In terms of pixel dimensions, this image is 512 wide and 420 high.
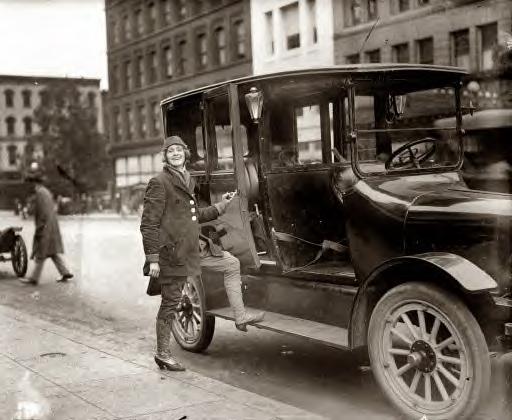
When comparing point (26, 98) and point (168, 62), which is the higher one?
point (168, 62)

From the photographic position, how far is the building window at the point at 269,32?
117 feet

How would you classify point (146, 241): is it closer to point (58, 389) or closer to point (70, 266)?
point (58, 389)

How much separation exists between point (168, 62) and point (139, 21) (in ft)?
14.3

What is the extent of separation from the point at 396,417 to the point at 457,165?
218 centimetres

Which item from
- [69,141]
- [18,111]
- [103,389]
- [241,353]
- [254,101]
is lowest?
[241,353]

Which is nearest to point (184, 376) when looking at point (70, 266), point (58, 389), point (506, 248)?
point (58, 389)

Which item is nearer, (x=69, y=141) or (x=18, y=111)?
(x=69, y=141)

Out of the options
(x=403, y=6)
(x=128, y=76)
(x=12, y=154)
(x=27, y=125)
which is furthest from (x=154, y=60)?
(x=403, y=6)

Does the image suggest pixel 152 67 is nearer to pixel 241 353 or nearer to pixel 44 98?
pixel 44 98

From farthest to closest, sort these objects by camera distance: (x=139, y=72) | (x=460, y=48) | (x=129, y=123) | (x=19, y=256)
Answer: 1. (x=129, y=123)
2. (x=139, y=72)
3. (x=460, y=48)
4. (x=19, y=256)

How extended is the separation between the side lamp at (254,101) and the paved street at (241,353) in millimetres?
2162

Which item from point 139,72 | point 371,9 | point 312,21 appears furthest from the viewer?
point 139,72

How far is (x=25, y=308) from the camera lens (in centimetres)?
1004

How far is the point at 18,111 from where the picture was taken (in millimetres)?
60781
